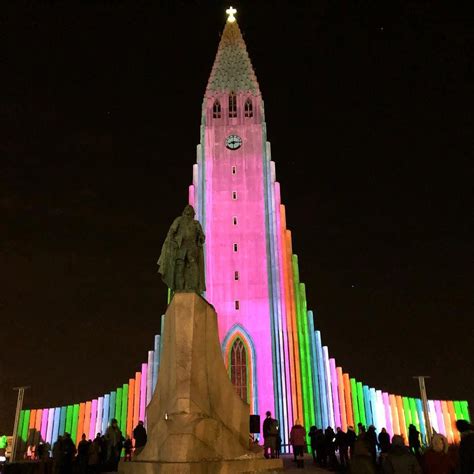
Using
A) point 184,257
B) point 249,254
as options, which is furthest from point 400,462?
point 249,254

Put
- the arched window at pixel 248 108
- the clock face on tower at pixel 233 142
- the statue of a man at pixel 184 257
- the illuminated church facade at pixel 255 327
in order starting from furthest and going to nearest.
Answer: the arched window at pixel 248 108 → the clock face on tower at pixel 233 142 → the illuminated church facade at pixel 255 327 → the statue of a man at pixel 184 257

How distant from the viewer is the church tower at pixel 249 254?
91.8ft

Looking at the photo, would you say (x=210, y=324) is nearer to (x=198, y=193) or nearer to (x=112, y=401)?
(x=112, y=401)

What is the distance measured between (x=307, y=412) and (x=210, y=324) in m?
17.6

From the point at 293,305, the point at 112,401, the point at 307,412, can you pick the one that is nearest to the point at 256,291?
the point at 293,305

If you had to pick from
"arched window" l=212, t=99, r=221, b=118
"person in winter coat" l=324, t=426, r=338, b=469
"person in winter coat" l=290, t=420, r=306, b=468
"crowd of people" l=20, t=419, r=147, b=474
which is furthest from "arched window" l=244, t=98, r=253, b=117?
"crowd of people" l=20, t=419, r=147, b=474

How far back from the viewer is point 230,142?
34.1 m

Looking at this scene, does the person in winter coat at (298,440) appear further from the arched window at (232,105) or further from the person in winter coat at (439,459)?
the arched window at (232,105)

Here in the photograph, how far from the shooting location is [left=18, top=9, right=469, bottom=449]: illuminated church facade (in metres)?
27.8

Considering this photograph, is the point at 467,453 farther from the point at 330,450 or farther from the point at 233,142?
the point at 233,142

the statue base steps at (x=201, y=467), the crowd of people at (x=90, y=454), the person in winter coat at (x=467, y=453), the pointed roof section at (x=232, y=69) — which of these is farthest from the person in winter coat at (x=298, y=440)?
the pointed roof section at (x=232, y=69)

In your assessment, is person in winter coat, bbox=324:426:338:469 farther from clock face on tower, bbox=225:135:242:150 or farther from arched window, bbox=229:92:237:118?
arched window, bbox=229:92:237:118

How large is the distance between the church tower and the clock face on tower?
0.07 metres

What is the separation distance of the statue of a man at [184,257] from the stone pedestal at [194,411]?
1.76 ft
